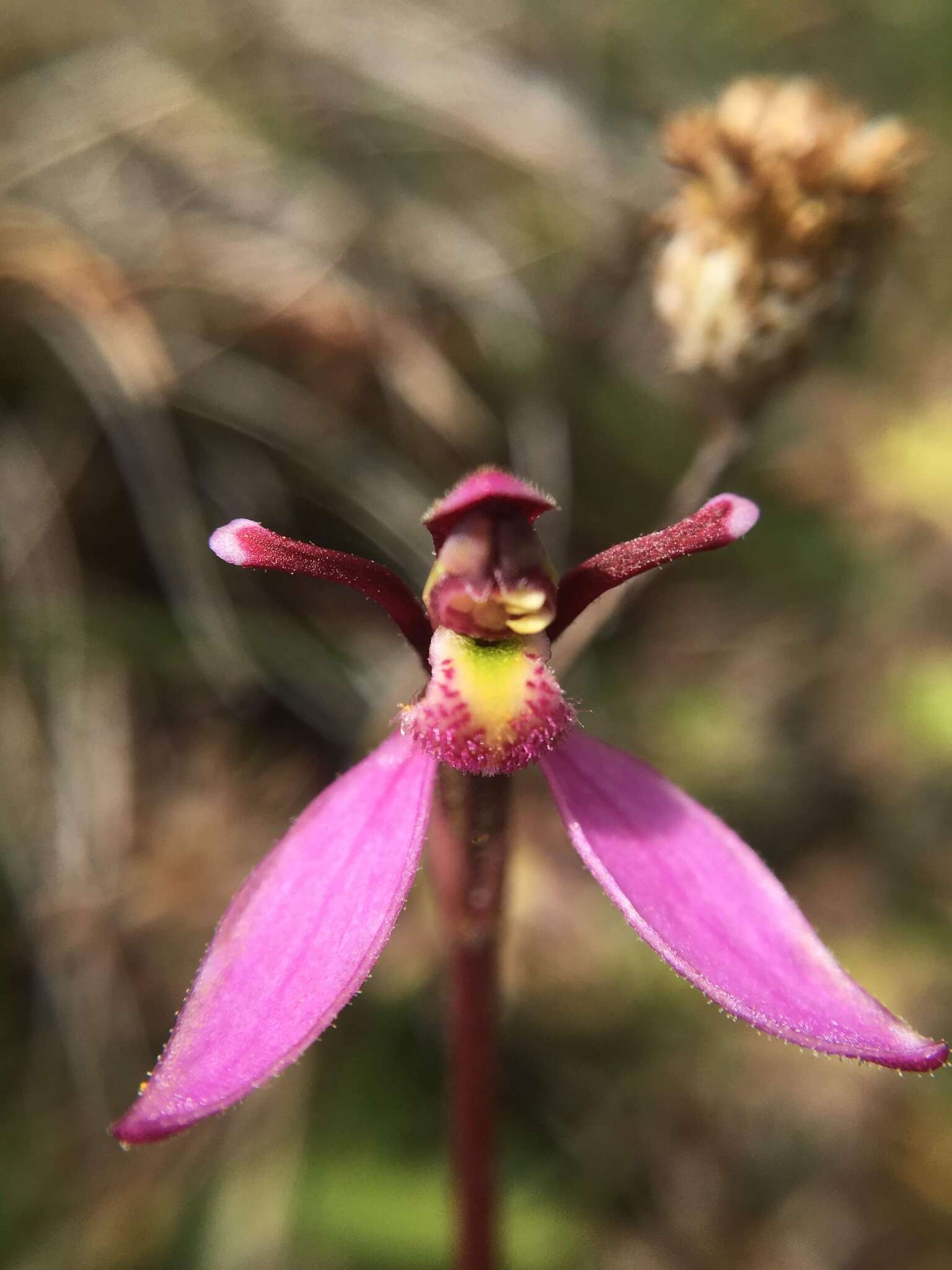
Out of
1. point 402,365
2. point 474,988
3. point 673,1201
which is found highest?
point 402,365

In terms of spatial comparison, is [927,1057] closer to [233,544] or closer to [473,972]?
[473,972]

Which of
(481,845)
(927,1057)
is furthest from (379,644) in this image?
(927,1057)

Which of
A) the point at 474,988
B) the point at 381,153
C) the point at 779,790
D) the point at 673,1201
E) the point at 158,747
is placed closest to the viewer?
the point at 474,988

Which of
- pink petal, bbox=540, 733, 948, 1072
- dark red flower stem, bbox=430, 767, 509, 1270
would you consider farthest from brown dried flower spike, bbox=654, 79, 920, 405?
dark red flower stem, bbox=430, 767, 509, 1270

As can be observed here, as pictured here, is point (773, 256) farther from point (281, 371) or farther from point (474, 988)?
point (281, 371)

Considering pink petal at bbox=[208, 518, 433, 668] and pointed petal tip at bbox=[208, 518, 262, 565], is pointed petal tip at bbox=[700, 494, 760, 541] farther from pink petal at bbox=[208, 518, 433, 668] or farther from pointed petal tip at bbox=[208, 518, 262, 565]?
pointed petal tip at bbox=[208, 518, 262, 565]

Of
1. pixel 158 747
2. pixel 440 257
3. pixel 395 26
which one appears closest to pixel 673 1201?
pixel 158 747
